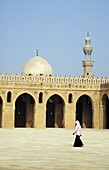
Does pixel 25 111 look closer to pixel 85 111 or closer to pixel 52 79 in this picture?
pixel 52 79

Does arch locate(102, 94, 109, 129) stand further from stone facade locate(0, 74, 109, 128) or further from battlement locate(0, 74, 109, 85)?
battlement locate(0, 74, 109, 85)

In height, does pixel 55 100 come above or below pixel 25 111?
above

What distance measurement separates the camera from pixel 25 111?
114ft

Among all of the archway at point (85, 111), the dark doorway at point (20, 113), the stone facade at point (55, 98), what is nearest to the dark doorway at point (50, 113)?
the stone facade at point (55, 98)

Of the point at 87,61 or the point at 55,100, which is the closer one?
the point at 55,100

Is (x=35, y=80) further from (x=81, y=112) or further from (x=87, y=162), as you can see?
(x=87, y=162)

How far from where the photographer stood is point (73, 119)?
3225cm

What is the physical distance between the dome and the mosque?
2.85m

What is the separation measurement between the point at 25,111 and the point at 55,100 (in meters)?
3.17

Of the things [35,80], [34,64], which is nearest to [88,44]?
[34,64]

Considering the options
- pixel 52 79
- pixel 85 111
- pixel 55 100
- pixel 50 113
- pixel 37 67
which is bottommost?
pixel 50 113

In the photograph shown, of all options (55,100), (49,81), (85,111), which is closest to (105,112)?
(85,111)

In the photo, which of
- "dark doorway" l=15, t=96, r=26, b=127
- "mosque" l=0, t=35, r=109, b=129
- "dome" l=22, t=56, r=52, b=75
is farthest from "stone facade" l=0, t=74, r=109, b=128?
"dome" l=22, t=56, r=52, b=75

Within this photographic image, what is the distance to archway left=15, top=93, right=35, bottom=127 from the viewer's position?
33.2m
